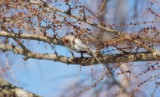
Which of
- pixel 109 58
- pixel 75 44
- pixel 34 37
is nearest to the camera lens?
pixel 75 44

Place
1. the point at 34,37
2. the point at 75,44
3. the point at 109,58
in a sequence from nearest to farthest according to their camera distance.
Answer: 1. the point at 75,44
2. the point at 109,58
3. the point at 34,37

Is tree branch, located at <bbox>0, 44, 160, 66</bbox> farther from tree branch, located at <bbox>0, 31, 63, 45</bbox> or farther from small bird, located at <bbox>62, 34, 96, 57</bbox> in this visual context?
tree branch, located at <bbox>0, 31, 63, 45</bbox>

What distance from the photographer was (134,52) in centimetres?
329

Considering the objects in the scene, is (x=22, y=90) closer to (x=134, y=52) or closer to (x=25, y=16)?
(x=25, y=16)

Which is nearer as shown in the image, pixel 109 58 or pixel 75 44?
pixel 75 44

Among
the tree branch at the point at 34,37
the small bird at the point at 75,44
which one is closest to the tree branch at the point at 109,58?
the small bird at the point at 75,44

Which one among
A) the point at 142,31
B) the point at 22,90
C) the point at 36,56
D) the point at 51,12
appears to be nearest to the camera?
the point at 142,31

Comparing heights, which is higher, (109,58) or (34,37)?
(34,37)

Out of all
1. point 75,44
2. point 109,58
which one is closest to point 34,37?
point 75,44

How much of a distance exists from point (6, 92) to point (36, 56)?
2.17 feet

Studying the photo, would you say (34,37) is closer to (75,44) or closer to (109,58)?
(75,44)

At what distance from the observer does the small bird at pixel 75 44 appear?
10.4ft

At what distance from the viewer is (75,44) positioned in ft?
10.4

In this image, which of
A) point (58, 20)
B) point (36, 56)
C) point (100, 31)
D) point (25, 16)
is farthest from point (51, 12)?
point (36, 56)
